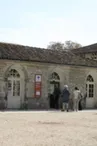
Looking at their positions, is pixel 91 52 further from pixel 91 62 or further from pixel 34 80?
pixel 34 80

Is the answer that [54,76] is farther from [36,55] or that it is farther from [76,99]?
[76,99]

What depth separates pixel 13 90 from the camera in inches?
1073

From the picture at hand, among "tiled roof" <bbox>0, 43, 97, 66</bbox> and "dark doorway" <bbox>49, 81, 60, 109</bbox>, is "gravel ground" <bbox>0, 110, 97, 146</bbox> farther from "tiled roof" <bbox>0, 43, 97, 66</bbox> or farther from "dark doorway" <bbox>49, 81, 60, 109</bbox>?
"dark doorway" <bbox>49, 81, 60, 109</bbox>

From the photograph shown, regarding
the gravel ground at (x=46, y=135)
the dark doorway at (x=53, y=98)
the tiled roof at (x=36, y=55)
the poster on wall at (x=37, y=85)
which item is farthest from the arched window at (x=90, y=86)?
the gravel ground at (x=46, y=135)

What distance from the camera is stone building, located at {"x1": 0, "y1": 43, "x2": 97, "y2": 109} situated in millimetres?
26656

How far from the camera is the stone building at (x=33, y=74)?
2666 cm

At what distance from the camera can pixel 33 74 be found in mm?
27656

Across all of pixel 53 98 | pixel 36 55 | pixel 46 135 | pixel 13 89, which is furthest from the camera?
pixel 53 98

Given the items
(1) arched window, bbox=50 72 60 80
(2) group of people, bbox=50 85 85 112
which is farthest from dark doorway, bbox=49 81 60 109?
(1) arched window, bbox=50 72 60 80

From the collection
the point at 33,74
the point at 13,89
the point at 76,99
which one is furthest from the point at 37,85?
the point at 76,99

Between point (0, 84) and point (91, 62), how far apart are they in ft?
29.9

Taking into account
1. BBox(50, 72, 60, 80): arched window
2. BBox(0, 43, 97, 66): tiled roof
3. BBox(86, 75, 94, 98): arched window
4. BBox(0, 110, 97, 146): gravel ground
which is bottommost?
BBox(0, 110, 97, 146): gravel ground

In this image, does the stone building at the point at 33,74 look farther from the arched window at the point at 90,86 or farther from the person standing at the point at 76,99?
the person standing at the point at 76,99

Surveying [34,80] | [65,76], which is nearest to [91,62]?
[65,76]
